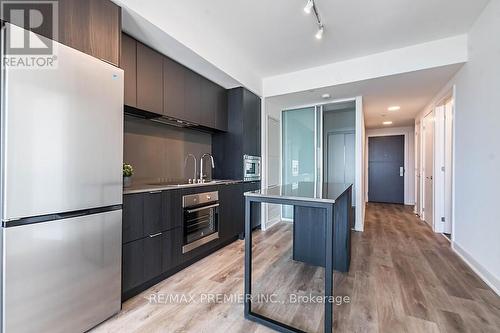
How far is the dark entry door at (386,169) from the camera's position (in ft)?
22.9

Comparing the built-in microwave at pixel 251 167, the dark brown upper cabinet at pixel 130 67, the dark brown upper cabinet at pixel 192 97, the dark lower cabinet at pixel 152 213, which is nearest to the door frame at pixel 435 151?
the built-in microwave at pixel 251 167

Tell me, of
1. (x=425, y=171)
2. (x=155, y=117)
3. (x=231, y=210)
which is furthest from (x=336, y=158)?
(x=155, y=117)

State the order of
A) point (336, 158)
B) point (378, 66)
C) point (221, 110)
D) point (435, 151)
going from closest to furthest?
point (378, 66) → point (221, 110) → point (435, 151) → point (336, 158)

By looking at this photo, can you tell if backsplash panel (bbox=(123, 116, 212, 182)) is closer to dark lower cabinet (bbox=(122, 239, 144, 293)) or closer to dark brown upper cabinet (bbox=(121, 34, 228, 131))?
dark brown upper cabinet (bbox=(121, 34, 228, 131))

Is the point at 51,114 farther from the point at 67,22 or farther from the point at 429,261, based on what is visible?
the point at 429,261

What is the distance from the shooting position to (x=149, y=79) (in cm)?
237

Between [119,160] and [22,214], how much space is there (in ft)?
2.03

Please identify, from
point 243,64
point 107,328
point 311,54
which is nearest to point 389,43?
point 311,54

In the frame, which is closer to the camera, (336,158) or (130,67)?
(130,67)

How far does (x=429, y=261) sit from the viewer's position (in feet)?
8.82

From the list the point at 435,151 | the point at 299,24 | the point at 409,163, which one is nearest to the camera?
the point at 299,24

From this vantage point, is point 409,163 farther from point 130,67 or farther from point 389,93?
point 130,67

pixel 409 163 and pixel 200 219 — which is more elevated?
pixel 409 163

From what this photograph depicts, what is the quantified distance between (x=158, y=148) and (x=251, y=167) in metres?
1.51
